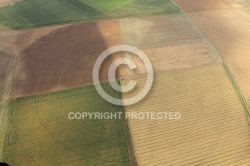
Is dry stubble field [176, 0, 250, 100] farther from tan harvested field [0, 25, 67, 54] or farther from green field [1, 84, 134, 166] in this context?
tan harvested field [0, 25, 67, 54]

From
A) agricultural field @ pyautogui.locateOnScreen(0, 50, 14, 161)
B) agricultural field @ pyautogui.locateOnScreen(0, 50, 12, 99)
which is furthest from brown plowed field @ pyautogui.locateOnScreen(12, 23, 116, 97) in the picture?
agricultural field @ pyautogui.locateOnScreen(0, 50, 12, 99)

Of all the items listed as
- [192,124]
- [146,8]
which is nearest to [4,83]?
[192,124]

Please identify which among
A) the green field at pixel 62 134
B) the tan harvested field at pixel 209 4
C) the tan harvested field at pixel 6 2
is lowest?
the green field at pixel 62 134

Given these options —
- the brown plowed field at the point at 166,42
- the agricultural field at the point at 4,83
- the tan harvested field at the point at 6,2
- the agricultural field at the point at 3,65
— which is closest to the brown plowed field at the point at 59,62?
the agricultural field at the point at 4,83

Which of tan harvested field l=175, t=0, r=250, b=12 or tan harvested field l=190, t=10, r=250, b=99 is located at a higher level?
tan harvested field l=175, t=0, r=250, b=12

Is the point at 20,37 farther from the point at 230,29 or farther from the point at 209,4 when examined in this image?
the point at 209,4

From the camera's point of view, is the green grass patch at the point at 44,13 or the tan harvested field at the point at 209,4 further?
the tan harvested field at the point at 209,4

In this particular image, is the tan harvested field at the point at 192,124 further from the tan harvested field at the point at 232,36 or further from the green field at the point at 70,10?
the green field at the point at 70,10
